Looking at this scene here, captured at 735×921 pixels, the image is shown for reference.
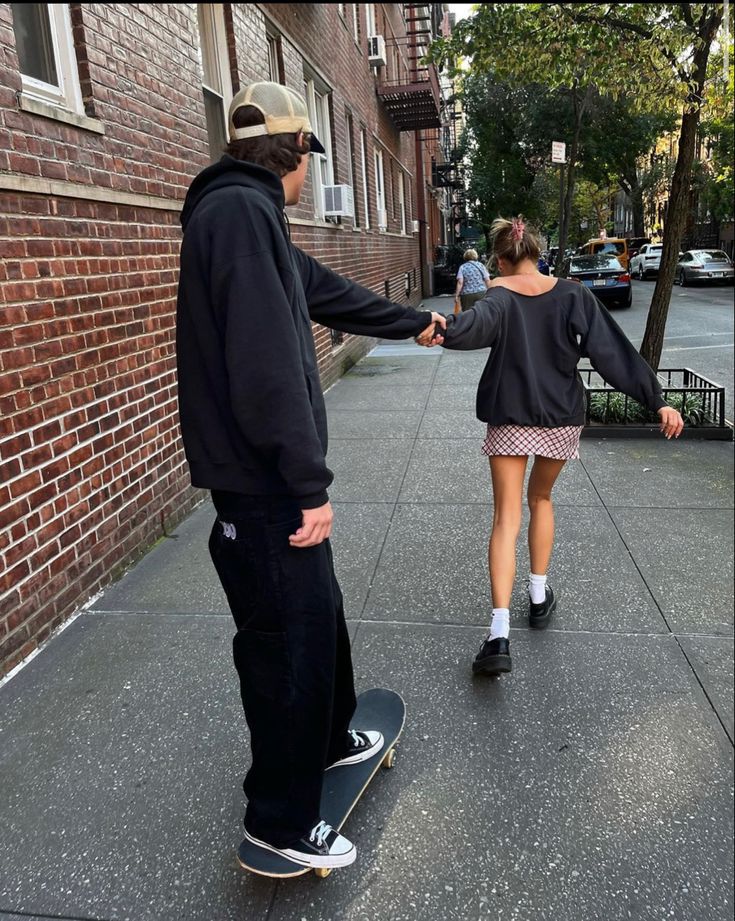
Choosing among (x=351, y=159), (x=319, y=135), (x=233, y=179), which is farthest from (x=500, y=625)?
(x=351, y=159)

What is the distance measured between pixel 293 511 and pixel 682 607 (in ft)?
8.51

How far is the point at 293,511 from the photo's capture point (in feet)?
6.10

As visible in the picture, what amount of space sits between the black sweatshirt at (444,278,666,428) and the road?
505cm

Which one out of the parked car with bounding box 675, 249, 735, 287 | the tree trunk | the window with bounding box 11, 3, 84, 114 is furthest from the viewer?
the parked car with bounding box 675, 249, 735, 287

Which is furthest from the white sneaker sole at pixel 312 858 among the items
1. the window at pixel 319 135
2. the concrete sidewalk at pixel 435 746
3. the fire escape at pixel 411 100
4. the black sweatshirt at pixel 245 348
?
the fire escape at pixel 411 100

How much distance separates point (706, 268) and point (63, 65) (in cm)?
2880

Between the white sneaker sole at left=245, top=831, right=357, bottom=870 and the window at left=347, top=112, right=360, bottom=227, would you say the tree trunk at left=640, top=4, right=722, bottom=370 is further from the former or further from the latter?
the white sneaker sole at left=245, top=831, right=357, bottom=870

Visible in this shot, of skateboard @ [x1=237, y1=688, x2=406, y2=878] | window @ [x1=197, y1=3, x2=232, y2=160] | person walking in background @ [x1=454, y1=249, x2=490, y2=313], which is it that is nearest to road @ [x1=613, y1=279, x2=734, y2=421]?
person walking in background @ [x1=454, y1=249, x2=490, y2=313]

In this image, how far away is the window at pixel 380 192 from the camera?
15996 millimetres

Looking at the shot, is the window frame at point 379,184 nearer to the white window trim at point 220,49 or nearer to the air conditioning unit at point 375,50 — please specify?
the air conditioning unit at point 375,50

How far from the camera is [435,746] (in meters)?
2.69

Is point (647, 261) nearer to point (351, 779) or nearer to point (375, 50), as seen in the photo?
point (375, 50)

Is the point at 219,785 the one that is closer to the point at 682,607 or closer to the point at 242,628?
the point at 242,628

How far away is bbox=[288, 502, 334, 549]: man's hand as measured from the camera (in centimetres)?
182
